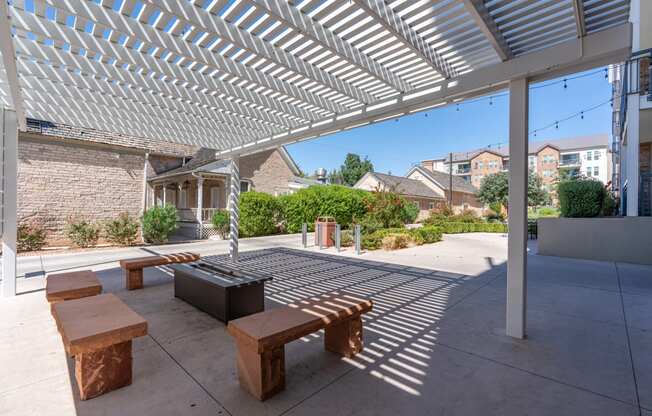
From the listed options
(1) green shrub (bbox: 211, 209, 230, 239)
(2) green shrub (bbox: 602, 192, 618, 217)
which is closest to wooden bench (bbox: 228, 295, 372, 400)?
(2) green shrub (bbox: 602, 192, 618, 217)

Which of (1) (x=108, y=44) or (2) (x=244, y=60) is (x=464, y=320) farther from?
(1) (x=108, y=44)

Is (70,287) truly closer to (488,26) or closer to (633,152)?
(488,26)

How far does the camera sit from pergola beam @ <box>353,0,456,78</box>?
3067 mm

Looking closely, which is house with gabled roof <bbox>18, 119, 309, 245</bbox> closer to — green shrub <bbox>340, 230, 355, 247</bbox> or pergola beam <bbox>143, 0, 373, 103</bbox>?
green shrub <bbox>340, 230, 355, 247</bbox>

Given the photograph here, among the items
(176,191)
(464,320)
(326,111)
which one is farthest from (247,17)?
(176,191)

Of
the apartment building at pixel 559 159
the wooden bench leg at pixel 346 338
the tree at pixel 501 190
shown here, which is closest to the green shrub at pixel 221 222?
the wooden bench leg at pixel 346 338

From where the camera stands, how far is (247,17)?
3.48 meters

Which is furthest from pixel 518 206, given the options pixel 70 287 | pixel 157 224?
pixel 157 224

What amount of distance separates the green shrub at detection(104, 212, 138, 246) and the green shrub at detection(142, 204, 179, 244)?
47 cm

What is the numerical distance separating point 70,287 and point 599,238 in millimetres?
12609

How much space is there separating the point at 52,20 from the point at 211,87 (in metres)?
2.09

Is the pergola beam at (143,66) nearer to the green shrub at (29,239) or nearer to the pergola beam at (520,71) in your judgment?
the pergola beam at (520,71)

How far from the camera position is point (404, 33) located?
11.3 ft

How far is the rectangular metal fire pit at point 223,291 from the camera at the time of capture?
402cm
